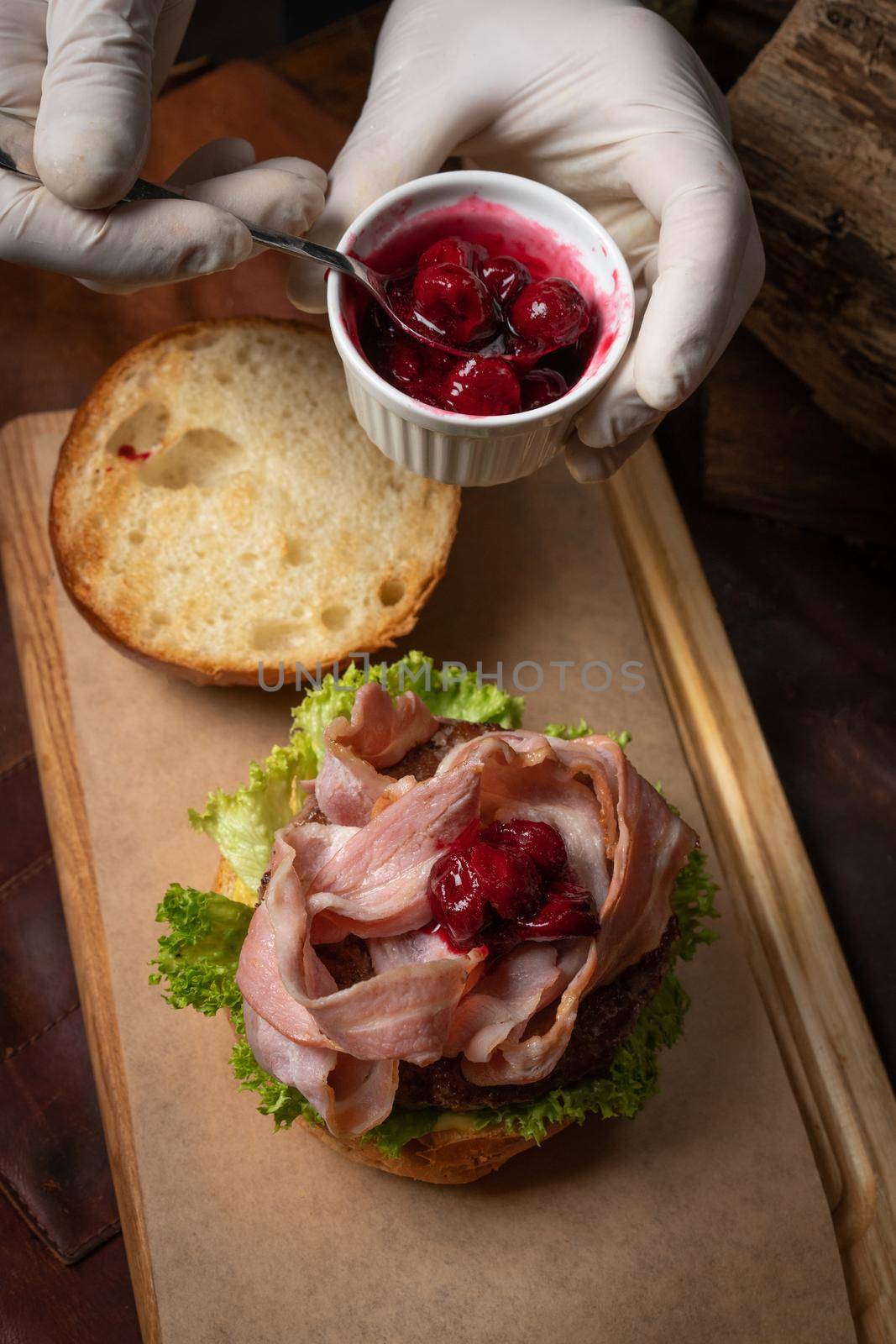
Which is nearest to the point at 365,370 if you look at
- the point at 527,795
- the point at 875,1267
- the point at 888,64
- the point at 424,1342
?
the point at 527,795

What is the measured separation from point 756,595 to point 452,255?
6.46 ft

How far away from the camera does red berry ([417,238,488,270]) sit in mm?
2383

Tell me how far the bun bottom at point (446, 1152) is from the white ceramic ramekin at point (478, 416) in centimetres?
145

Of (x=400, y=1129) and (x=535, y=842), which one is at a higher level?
(x=535, y=842)

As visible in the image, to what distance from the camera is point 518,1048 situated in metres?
2.26

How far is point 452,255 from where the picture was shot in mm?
2383

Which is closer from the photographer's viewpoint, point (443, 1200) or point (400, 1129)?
point (400, 1129)

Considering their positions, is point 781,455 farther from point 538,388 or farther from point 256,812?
point 256,812

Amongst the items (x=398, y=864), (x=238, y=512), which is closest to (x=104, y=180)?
(x=238, y=512)

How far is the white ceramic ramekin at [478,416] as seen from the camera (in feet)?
7.66

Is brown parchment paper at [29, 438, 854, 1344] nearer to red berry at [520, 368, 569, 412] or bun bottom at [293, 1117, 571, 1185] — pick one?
bun bottom at [293, 1117, 571, 1185]

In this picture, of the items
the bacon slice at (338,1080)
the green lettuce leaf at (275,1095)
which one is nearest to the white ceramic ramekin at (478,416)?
the bacon slice at (338,1080)

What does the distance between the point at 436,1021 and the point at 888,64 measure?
2645mm

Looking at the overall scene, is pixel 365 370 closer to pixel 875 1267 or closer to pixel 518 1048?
pixel 518 1048
